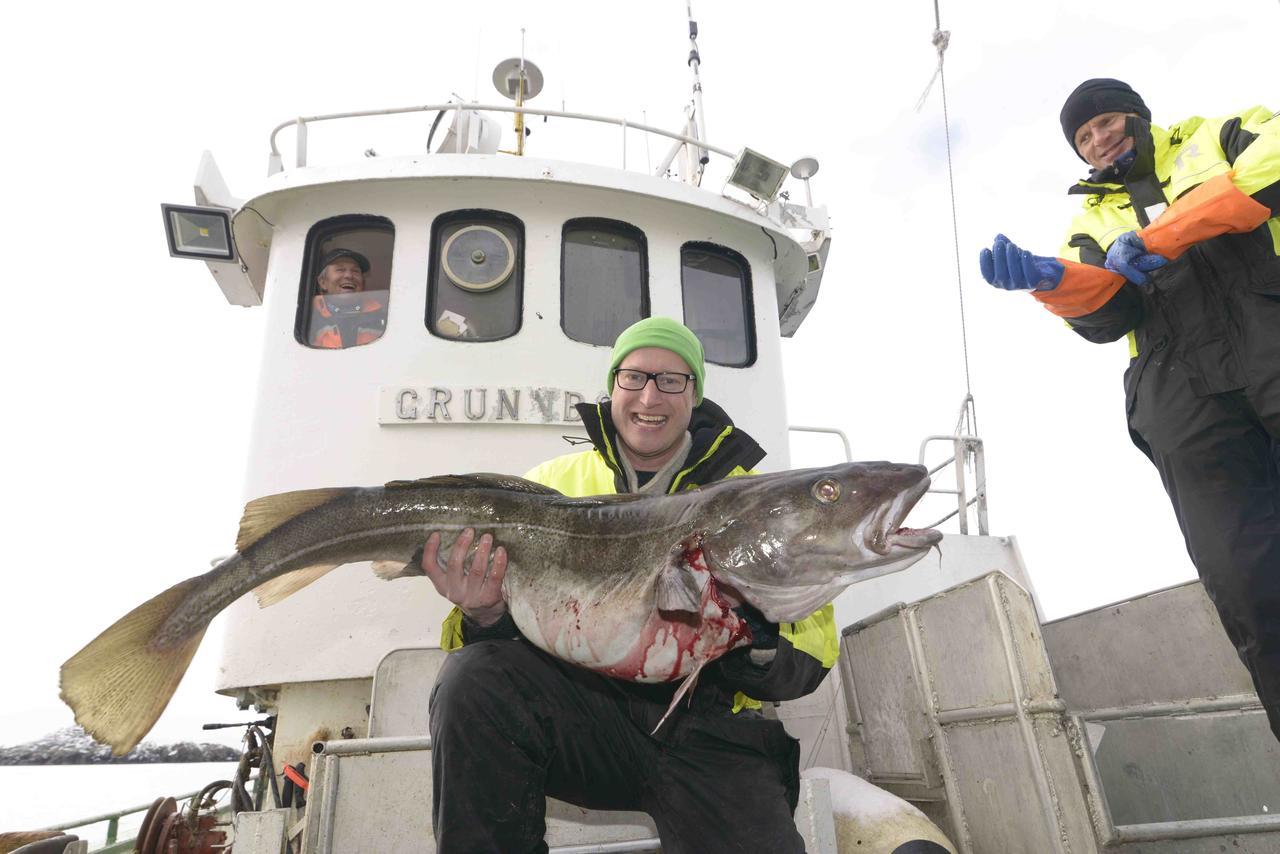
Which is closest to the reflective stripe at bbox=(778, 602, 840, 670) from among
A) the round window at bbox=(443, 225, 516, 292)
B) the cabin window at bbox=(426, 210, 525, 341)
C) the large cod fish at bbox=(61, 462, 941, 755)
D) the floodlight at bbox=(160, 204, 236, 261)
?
the large cod fish at bbox=(61, 462, 941, 755)

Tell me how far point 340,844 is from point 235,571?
130 centimetres

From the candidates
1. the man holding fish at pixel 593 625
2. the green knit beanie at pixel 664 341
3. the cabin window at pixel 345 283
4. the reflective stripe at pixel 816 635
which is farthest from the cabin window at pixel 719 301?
the man holding fish at pixel 593 625

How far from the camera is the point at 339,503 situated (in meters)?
2.45

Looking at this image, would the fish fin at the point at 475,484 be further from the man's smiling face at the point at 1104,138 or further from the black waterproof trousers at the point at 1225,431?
the man's smiling face at the point at 1104,138

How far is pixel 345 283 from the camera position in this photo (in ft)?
Answer: 17.4

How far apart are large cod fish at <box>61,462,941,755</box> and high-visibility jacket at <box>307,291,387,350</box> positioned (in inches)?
113

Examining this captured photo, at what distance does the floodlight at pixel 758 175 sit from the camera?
5559 mm

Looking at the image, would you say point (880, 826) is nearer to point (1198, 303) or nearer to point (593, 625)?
point (593, 625)

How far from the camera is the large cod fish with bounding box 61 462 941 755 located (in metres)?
2.14

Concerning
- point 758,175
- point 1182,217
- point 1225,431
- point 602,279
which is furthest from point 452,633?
point 758,175

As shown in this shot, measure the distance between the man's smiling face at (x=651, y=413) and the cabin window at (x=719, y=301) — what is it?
2.36m

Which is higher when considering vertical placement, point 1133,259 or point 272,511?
point 1133,259

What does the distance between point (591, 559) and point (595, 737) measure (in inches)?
24.9

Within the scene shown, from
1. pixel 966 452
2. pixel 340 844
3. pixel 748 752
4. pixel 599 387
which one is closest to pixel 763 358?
pixel 599 387
